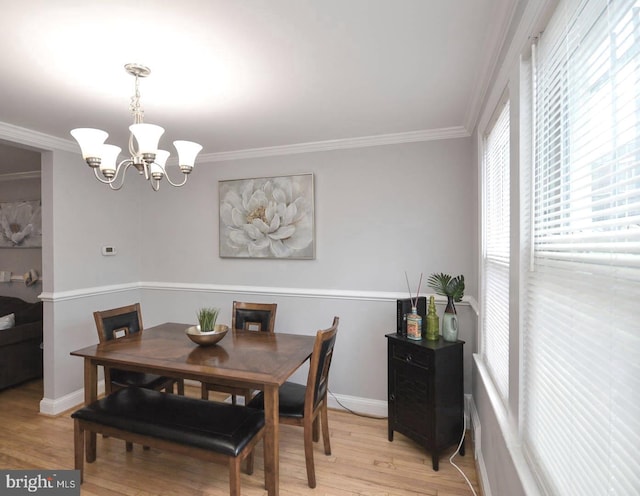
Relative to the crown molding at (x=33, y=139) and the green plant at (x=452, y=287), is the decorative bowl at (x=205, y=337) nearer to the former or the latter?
the green plant at (x=452, y=287)

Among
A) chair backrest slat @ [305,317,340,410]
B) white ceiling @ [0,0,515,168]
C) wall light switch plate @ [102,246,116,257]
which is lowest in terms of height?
chair backrest slat @ [305,317,340,410]

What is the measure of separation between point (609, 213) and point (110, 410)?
2478 millimetres

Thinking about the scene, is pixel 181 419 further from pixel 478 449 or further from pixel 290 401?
pixel 478 449

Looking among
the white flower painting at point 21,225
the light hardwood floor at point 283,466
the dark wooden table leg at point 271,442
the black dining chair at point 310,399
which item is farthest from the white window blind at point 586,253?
the white flower painting at point 21,225

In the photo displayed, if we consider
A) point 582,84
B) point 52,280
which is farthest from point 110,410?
point 582,84

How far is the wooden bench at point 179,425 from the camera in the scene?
1725 mm

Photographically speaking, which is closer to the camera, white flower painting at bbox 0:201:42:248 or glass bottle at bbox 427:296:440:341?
glass bottle at bbox 427:296:440:341

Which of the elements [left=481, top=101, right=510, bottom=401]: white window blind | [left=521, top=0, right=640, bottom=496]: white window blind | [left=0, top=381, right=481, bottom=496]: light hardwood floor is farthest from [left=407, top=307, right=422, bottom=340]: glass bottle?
[left=521, top=0, right=640, bottom=496]: white window blind

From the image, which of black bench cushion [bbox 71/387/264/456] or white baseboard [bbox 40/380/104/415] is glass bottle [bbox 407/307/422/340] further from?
white baseboard [bbox 40/380/104/415]

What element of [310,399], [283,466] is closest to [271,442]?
[310,399]

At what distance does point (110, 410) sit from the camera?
200 centimetres

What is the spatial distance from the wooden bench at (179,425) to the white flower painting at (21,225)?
3.35m

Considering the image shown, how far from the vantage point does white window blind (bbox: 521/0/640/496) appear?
2.00ft

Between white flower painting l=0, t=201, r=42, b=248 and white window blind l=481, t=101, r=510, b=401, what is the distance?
5106 mm
